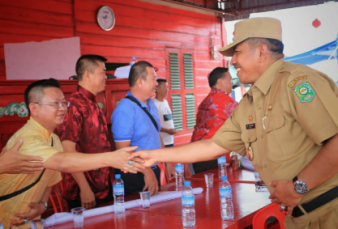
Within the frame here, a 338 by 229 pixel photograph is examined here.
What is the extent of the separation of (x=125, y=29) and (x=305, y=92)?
17.3ft

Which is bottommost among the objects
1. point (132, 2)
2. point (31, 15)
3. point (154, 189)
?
point (154, 189)

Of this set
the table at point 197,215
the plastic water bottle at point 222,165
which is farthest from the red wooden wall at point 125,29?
the table at point 197,215

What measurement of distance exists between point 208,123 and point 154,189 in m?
1.61

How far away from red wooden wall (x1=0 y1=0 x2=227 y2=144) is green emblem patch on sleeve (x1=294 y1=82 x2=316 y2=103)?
4.02m

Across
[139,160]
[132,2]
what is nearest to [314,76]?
[139,160]

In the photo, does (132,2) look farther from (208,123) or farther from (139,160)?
(139,160)

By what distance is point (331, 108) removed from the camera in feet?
5.61

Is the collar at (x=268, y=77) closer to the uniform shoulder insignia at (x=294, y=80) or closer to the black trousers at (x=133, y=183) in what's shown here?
the uniform shoulder insignia at (x=294, y=80)

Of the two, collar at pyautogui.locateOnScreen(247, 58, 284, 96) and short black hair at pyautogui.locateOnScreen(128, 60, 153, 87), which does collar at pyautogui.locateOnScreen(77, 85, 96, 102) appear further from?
collar at pyautogui.locateOnScreen(247, 58, 284, 96)

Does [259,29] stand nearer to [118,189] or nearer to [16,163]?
[118,189]

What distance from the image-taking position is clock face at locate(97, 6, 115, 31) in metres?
6.12

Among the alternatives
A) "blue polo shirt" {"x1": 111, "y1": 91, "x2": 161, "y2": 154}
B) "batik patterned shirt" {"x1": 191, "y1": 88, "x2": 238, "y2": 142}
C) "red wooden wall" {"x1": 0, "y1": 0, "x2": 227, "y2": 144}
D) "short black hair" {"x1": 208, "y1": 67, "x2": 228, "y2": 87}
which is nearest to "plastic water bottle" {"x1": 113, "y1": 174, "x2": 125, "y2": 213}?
"blue polo shirt" {"x1": 111, "y1": 91, "x2": 161, "y2": 154}

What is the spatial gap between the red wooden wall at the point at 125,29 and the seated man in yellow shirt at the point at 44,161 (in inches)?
90.3

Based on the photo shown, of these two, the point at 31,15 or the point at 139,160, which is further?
the point at 31,15
